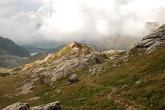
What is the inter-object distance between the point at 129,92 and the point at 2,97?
97.9 metres

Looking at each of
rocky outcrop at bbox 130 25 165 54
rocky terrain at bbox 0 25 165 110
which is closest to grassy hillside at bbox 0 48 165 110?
rocky terrain at bbox 0 25 165 110

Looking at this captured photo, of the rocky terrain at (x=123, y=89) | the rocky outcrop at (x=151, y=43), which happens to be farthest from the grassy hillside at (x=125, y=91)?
the rocky outcrop at (x=151, y=43)

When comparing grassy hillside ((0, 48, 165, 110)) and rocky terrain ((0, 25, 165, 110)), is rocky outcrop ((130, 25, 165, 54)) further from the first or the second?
grassy hillside ((0, 48, 165, 110))

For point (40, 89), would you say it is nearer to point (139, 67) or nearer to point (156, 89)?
point (139, 67)

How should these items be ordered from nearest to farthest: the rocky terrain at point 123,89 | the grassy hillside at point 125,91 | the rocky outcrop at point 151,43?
the grassy hillside at point 125,91 < the rocky terrain at point 123,89 < the rocky outcrop at point 151,43

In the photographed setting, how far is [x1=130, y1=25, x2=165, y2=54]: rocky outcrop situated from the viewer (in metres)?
151

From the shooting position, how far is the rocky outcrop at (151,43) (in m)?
151

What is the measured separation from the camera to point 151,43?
161 meters

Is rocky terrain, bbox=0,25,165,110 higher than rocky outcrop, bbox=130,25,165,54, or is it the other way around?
rocky outcrop, bbox=130,25,165,54

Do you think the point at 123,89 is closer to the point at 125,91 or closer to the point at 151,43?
the point at 125,91

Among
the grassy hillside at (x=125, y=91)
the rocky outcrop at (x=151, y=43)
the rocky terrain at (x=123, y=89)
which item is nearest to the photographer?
the grassy hillside at (x=125, y=91)

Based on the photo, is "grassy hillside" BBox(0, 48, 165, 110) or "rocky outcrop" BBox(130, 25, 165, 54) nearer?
"grassy hillside" BBox(0, 48, 165, 110)

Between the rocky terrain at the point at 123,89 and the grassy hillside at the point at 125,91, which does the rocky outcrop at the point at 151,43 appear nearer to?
the rocky terrain at the point at 123,89

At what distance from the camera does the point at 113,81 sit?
407 feet
